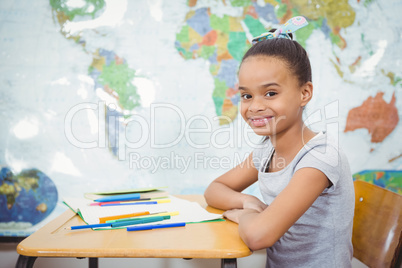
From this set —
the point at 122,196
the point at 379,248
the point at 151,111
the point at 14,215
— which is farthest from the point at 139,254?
the point at 14,215

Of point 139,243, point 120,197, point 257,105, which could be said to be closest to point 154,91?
point 120,197

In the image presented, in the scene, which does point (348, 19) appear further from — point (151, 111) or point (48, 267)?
point (48, 267)

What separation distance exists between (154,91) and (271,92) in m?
0.82

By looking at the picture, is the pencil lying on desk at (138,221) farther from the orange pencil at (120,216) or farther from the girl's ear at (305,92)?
the girl's ear at (305,92)

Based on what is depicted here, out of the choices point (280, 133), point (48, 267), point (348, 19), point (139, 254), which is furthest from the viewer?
point (48, 267)

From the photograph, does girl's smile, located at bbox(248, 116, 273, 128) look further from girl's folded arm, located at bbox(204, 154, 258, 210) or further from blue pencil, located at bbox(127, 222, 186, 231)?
blue pencil, located at bbox(127, 222, 186, 231)

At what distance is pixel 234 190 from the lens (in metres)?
1.12

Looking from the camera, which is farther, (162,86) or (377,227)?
(162,86)

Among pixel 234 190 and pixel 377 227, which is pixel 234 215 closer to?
pixel 234 190

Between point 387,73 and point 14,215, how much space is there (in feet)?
6.34

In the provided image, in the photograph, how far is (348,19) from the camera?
1.57 metres

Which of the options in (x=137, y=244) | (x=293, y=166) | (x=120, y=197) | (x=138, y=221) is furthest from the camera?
(x=120, y=197)

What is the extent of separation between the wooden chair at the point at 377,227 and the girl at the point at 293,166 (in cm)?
8

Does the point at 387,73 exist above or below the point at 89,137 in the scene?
above
